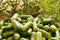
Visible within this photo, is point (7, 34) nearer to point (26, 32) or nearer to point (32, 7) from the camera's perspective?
point (26, 32)

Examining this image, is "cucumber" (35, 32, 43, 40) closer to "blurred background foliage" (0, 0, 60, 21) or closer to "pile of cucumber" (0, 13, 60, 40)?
"pile of cucumber" (0, 13, 60, 40)

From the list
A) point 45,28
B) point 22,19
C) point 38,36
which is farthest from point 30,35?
point 22,19

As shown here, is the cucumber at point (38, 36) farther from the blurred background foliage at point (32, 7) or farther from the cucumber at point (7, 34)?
→ the blurred background foliage at point (32, 7)

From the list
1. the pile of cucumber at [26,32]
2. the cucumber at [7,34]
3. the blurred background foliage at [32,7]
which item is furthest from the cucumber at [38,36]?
the blurred background foliage at [32,7]

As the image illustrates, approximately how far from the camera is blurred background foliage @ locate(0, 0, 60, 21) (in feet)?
7.77

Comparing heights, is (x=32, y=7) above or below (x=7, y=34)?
above

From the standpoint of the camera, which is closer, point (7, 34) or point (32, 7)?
point (7, 34)

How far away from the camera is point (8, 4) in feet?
7.98

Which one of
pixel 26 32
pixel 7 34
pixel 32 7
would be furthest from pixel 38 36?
pixel 32 7

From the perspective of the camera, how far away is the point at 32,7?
250 centimetres

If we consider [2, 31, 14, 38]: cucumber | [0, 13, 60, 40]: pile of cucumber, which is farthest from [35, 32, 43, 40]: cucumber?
[2, 31, 14, 38]: cucumber

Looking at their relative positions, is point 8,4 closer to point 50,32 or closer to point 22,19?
point 22,19

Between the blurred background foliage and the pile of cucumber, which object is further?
the blurred background foliage

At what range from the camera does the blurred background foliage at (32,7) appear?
2.37m
